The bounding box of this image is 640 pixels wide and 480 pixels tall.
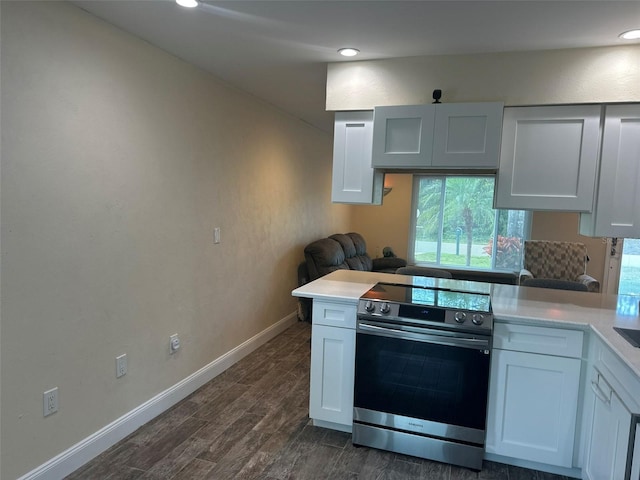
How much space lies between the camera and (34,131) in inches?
→ 74.0

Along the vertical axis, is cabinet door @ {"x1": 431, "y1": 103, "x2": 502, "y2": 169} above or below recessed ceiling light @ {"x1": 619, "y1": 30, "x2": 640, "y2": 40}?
below

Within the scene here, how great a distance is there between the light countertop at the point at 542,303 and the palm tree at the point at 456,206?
4.09 m

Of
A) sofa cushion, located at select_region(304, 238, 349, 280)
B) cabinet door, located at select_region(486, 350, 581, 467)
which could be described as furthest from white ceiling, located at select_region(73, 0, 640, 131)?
sofa cushion, located at select_region(304, 238, 349, 280)

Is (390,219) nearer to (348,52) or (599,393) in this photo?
(348,52)

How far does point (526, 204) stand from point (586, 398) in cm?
110

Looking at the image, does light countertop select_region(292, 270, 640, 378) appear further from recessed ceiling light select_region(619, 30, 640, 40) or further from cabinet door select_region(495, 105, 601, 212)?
recessed ceiling light select_region(619, 30, 640, 40)

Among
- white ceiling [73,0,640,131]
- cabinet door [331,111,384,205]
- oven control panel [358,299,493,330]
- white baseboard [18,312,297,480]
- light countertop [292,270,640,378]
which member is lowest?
white baseboard [18,312,297,480]

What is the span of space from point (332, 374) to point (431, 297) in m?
0.77

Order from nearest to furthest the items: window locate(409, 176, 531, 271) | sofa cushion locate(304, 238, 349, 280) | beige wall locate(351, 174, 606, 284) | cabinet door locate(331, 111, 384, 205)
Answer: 1. cabinet door locate(331, 111, 384, 205)
2. sofa cushion locate(304, 238, 349, 280)
3. window locate(409, 176, 531, 271)
4. beige wall locate(351, 174, 606, 284)

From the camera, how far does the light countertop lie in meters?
2.03

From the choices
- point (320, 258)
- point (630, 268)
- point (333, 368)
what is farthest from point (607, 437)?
point (630, 268)

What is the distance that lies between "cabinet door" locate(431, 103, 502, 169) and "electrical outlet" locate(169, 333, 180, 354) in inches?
83.0

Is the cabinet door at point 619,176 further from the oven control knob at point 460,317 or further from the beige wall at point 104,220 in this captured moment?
the beige wall at point 104,220

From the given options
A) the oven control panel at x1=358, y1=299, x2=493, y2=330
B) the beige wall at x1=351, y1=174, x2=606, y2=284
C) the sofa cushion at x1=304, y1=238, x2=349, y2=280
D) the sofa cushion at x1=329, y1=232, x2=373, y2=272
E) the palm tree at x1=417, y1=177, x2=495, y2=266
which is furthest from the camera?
the beige wall at x1=351, y1=174, x2=606, y2=284
